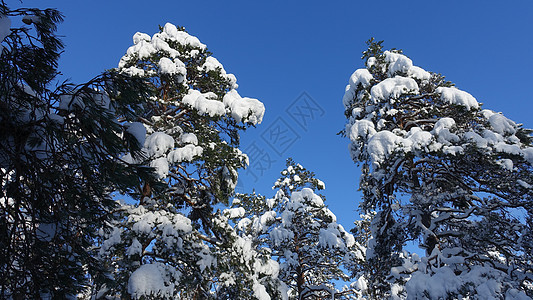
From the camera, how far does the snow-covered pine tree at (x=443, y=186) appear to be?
6772 mm

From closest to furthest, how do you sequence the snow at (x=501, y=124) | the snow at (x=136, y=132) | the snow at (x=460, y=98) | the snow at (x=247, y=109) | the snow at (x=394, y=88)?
the snow at (x=136, y=132)
the snow at (x=501, y=124)
the snow at (x=247, y=109)
the snow at (x=460, y=98)
the snow at (x=394, y=88)

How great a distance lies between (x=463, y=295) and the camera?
6.39 m

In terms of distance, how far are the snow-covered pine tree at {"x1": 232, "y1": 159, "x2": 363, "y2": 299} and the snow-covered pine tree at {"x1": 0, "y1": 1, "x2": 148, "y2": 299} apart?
10.7 metres

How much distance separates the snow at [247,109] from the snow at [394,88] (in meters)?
4.13

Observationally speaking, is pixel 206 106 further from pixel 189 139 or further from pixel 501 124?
pixel 501 124

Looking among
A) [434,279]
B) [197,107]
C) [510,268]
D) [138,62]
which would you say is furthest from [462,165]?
[138,62]

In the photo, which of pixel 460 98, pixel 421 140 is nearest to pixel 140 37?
pixel 421 140

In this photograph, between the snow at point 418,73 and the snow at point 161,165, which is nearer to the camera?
the snow at point 161,165

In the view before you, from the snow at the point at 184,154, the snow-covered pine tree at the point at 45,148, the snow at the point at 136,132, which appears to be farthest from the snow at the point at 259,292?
the snow at the point at 136,132

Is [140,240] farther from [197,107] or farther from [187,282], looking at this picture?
[197,107]

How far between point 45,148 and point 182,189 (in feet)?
19.6

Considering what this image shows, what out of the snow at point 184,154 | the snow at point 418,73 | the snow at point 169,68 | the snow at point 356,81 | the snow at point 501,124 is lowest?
the snow at point 184,154

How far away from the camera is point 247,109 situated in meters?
8.59

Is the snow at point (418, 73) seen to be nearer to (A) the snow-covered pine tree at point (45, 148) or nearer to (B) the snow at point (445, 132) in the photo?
(B) the snow at point (445, 132)
